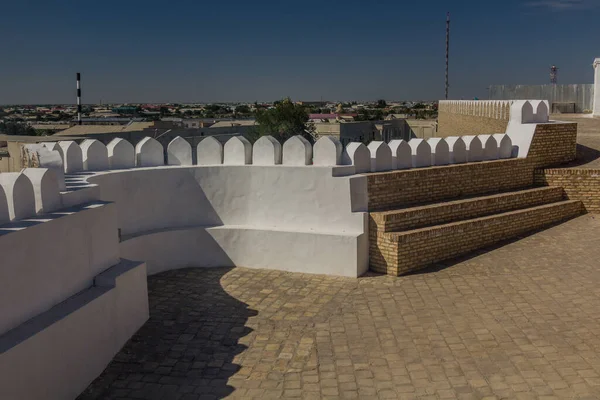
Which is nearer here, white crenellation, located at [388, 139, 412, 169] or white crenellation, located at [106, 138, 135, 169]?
white crenellation, located at [106, 138, 135, 169]

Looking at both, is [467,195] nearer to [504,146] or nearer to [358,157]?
[504,146]

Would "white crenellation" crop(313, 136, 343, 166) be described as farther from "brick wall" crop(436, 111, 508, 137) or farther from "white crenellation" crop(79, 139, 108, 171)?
"brick wall" crop(436, 111, 508, 137)

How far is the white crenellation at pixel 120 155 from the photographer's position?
25.2 ft

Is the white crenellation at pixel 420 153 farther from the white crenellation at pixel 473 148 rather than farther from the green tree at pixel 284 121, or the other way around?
the green tree at pixel 284 121

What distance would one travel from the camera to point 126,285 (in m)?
5.50

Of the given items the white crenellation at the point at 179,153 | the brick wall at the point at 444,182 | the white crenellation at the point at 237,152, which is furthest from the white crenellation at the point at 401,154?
the white crenellation at the point at 179,153

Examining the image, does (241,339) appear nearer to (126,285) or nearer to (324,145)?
(126,285)

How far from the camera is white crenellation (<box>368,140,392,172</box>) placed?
7.96 m

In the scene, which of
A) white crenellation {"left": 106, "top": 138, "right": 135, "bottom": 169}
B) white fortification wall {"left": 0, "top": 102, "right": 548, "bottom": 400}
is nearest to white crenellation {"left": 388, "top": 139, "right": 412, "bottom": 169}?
white fortification wall {"left": 0, "top": 102, "right": 548, "bottom": 400}

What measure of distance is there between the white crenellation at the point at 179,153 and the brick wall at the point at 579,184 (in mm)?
6085

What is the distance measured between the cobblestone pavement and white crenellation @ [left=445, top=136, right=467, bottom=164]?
1.82 m

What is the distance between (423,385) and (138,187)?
15.4ft

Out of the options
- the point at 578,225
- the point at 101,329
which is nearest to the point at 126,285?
the point at 101,329

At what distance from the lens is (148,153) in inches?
316
